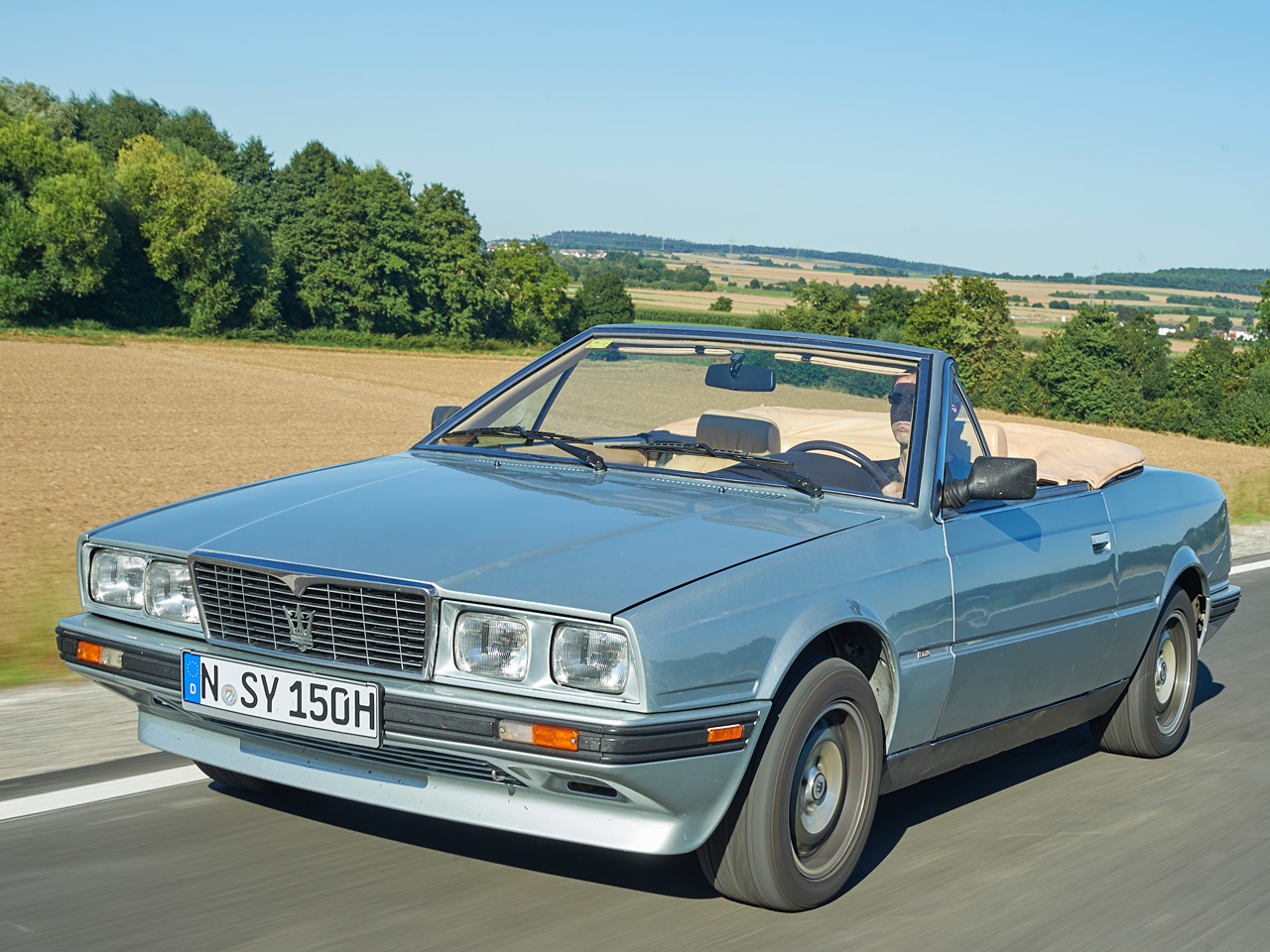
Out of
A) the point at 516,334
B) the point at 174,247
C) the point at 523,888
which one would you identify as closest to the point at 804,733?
the point at 523,888

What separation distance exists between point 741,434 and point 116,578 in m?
1.89

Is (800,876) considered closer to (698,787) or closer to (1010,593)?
(698,787)

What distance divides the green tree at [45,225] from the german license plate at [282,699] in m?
66.3

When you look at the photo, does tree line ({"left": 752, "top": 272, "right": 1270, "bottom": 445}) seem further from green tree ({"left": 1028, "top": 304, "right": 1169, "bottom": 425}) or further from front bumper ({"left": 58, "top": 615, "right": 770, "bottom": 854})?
front bumper ({"left": 58, "top": 615, "right": 770, "bottom": 854})

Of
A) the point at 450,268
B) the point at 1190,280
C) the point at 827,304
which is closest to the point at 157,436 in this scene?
the point at 450,268

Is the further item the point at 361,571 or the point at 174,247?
the point at 174,247

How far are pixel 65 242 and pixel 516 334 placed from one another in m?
32.5

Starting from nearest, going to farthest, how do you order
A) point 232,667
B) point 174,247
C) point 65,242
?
1. point 232,667
2. point 65,242
3. point 174,247

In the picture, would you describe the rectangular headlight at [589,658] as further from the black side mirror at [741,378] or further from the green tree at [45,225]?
the green tree at [45,225]

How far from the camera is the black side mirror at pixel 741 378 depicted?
15.5 ft

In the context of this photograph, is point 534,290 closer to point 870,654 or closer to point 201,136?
point 201,136

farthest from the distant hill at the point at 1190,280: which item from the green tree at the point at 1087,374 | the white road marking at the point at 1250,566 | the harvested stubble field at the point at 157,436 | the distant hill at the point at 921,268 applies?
the white road marking at the point at 1250,566

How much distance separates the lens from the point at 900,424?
4344mm

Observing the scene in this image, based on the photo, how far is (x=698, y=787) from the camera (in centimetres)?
315
